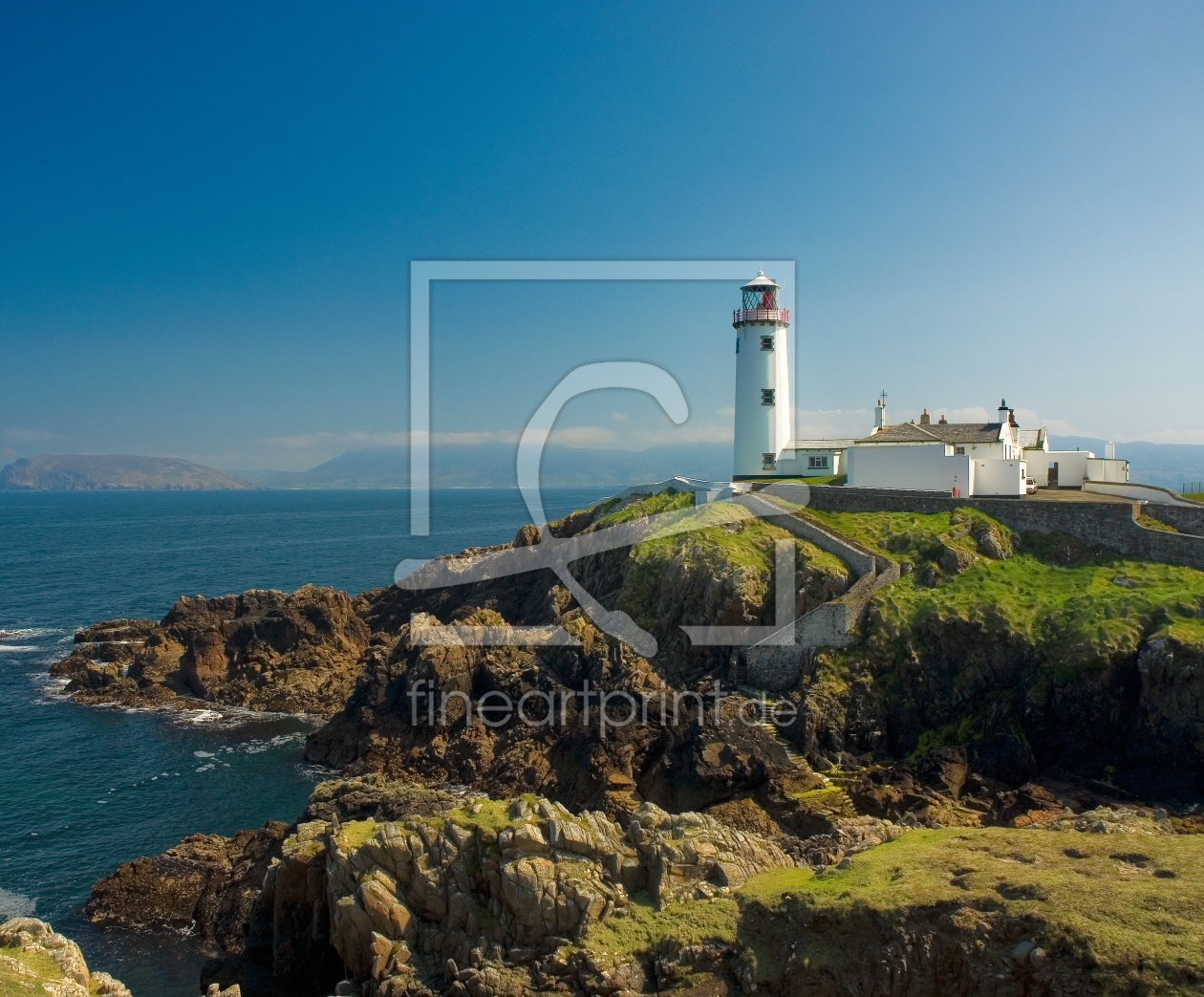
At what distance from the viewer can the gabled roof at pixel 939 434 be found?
4525cm

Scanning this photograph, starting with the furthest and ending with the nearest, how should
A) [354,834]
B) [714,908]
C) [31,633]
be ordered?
[31,633] → [354,834] → [714,908]

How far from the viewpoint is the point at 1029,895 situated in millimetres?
15602

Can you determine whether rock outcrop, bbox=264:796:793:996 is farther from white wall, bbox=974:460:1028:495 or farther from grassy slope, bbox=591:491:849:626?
white wall, bbox=974:460:1028:495

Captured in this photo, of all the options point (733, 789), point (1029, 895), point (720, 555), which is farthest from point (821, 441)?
point (1029, 895)

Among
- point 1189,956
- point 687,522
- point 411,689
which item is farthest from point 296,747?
point 1189,956

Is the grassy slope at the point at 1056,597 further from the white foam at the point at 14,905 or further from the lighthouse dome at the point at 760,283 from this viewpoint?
the white foam at the point at 14,905

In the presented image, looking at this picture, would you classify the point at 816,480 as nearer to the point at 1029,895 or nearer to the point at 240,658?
the point at 240,658

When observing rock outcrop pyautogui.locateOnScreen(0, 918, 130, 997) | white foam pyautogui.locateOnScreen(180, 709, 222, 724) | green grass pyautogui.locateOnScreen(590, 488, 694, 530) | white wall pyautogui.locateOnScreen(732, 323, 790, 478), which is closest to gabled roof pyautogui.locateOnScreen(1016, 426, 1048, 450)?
white wall pyautogui.locateOnScreen(732, 323, 790, 478)

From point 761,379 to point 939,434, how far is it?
10.1 m

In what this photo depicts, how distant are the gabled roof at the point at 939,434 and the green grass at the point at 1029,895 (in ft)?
96.0

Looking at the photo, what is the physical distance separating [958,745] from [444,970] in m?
17.9

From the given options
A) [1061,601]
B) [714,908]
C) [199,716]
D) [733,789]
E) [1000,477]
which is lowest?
[199,716]

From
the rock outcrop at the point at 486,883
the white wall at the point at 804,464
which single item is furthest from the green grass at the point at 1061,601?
the white wall at the point at 804,464

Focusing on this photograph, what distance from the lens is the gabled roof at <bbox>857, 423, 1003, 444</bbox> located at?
4525 cm
